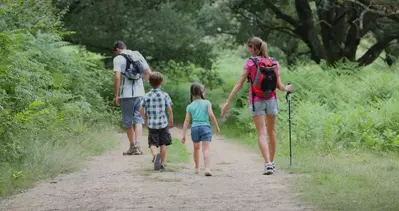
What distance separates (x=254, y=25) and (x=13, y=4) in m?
17.4

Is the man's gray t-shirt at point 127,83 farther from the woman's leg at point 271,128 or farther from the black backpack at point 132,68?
the woman's leg at point 271,128

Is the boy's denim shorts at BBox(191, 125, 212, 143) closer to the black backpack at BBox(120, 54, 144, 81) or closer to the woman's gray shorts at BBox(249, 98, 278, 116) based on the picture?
the woman's gray shorts at BBox(249, 98, 278, 116)

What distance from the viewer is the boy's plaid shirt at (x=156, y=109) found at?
34.6 ft

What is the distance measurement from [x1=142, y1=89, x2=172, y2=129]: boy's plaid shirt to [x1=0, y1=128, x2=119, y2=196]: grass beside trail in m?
1.32

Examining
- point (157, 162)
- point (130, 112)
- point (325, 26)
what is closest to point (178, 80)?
point (325, 26)

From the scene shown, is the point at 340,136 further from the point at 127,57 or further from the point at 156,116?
the point at 127,57

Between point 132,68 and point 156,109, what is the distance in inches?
94.9

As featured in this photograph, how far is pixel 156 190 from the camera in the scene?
27.0ft

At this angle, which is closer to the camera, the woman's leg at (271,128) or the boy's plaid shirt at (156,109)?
the woman's leg at (271,128)

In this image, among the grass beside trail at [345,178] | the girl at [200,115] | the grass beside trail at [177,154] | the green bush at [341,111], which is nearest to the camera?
the grass beside trail at [345,178]

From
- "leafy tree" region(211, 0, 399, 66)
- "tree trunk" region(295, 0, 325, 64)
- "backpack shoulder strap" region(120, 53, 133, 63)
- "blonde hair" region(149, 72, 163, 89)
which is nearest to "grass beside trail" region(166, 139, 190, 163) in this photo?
"blonde hair" region(149, 72, 163, 89)

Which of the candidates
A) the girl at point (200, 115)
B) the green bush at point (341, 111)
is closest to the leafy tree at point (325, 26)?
the green bush at point (341, 111)

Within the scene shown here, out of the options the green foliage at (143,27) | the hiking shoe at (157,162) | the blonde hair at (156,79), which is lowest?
the hiking shoe at (157,162)

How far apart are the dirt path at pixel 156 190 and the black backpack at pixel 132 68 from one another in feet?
6.83
